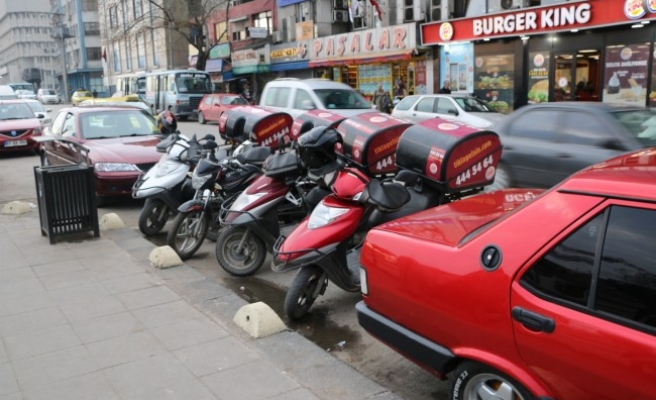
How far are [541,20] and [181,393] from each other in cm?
2005

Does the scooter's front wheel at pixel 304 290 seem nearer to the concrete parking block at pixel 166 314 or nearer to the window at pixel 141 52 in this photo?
the concrete parking block at pixel 166 314

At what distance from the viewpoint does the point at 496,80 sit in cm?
2397

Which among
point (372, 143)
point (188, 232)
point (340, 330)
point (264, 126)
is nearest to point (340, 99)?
point (264, 126)

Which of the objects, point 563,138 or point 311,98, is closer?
point 563,138

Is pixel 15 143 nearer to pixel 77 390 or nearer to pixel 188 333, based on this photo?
pixel 188 333

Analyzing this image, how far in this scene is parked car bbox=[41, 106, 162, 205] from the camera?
9.50 meters

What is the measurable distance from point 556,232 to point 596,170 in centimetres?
43

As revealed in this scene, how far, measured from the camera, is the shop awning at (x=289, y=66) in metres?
34.1

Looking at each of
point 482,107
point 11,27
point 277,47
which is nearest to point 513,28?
point 482,107

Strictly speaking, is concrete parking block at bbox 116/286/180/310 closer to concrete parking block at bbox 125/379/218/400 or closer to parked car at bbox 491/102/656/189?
concrete parking block at bbox 125/379/218/400

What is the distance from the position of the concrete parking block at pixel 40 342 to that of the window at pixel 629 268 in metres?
3.81

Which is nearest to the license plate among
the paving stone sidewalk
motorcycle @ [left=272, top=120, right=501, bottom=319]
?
the paving stone sidewalk

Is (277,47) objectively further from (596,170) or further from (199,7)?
(596,170)

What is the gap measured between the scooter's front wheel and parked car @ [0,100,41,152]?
13.9 m
